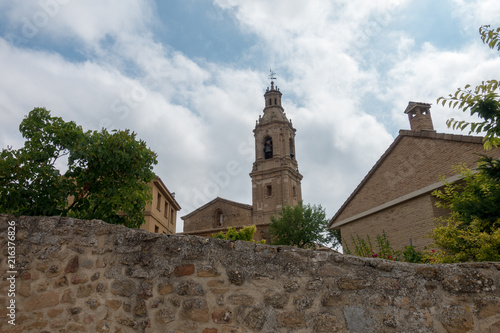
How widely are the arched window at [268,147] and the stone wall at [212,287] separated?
1328 inches

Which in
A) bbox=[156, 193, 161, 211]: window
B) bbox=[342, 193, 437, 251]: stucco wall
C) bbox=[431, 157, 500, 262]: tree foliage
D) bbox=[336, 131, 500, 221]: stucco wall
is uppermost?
bbox=[156, 193, 161, 211]: window

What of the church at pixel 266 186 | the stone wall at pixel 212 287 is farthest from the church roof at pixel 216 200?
the stone wall at pixel 212 287

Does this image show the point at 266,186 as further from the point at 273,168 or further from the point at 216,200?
the point at 216,200

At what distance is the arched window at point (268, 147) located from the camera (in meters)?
37.0

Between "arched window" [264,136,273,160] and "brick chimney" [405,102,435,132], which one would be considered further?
"arched window" [264,136,273,160]

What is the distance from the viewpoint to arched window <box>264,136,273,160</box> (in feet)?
121

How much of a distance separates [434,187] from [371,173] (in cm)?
350

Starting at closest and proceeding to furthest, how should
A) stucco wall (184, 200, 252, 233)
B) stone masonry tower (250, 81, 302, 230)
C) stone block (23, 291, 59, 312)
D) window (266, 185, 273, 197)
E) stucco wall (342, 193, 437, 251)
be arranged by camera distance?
1. stone block (23, 291, 59, 312)
2. stucco wall (342, 193, 437, 251)
3. stone masonry tower (250, 81, 302, 230)
4. stucco wall (184, 200, 252, 233)
5. window (266, 185, 273, 197)

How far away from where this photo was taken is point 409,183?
41.7 feet

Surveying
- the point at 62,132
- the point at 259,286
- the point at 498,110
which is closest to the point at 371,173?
the point at 498,110

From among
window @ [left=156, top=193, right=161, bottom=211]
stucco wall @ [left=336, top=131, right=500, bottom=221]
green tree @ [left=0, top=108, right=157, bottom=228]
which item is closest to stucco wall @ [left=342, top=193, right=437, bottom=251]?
stucco wall @ [left=336, top=131, right=500, bottom=221]

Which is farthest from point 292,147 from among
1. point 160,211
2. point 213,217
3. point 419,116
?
point 419,116

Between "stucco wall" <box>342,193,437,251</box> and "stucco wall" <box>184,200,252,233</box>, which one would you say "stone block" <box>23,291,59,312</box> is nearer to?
"stucco wall" <box>342,193,437,251</box>

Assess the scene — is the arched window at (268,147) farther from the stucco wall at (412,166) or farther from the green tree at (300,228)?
the stucco wall at (412,166)
